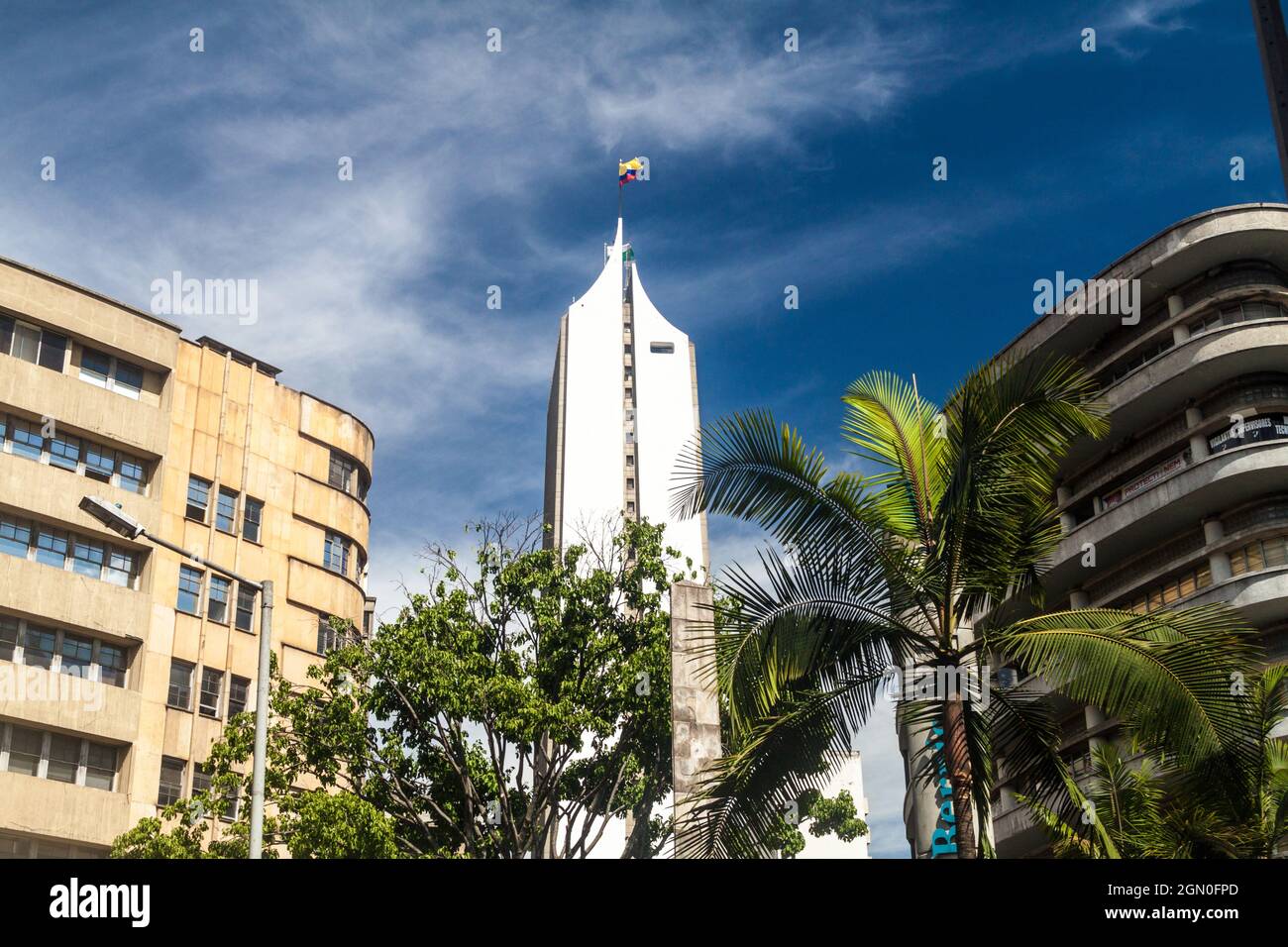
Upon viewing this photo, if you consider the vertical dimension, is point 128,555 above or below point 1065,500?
below

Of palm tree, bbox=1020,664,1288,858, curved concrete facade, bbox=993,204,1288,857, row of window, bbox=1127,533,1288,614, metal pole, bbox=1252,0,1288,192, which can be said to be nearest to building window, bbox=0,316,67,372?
curved concrete facade, bbox=993,204,1288,857

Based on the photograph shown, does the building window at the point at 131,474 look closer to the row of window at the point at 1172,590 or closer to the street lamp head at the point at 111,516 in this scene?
the street lamp head at the point at 111,516

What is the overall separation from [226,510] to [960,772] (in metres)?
38.3

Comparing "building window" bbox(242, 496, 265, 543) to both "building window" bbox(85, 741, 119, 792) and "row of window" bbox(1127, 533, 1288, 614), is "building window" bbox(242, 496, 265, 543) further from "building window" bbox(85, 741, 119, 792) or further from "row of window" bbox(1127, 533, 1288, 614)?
"row of window" bbox(1127, 533, 1288, 614)

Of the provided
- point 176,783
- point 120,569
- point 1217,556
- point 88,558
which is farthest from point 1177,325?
point 88,558

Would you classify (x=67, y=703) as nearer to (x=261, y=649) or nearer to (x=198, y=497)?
(x=198, y=497)

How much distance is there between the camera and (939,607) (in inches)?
590

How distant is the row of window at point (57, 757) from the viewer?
37812 millimetres

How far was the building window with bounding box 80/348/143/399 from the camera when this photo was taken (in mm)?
43562

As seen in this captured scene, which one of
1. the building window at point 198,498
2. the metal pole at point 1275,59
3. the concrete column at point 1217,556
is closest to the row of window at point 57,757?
the building window at point 198,498

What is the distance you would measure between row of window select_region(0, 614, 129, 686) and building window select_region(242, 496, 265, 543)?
7.24m

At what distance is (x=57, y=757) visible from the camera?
39.1m
